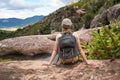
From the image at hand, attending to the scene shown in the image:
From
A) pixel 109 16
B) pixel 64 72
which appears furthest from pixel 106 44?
pixel 109 16

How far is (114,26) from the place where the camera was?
1399cm

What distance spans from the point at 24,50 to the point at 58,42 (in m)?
20.3

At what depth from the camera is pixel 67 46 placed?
1162 centimetres

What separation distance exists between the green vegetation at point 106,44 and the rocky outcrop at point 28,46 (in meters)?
17.3

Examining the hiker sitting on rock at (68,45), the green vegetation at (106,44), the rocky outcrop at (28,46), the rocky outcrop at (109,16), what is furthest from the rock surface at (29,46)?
the hiker sitting on rock at (68,45)

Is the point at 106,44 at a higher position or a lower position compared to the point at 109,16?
lower

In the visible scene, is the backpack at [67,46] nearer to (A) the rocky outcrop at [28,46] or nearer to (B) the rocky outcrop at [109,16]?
(A) the rocky outcrop at [28,46]

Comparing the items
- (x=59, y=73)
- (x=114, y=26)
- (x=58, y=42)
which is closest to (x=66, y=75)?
(x=59, y=73)

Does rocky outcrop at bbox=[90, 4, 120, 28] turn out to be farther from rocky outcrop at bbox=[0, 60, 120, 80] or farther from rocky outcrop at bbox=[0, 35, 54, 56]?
rocky outcrop at bbox=[0, 60, 120, 80]

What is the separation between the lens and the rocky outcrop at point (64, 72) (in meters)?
10.8

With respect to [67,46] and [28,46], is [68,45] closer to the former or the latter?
[67,46]

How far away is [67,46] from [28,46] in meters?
20.3

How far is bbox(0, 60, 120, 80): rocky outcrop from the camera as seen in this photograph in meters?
10.8

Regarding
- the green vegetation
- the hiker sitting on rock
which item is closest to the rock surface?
the green vegetation
